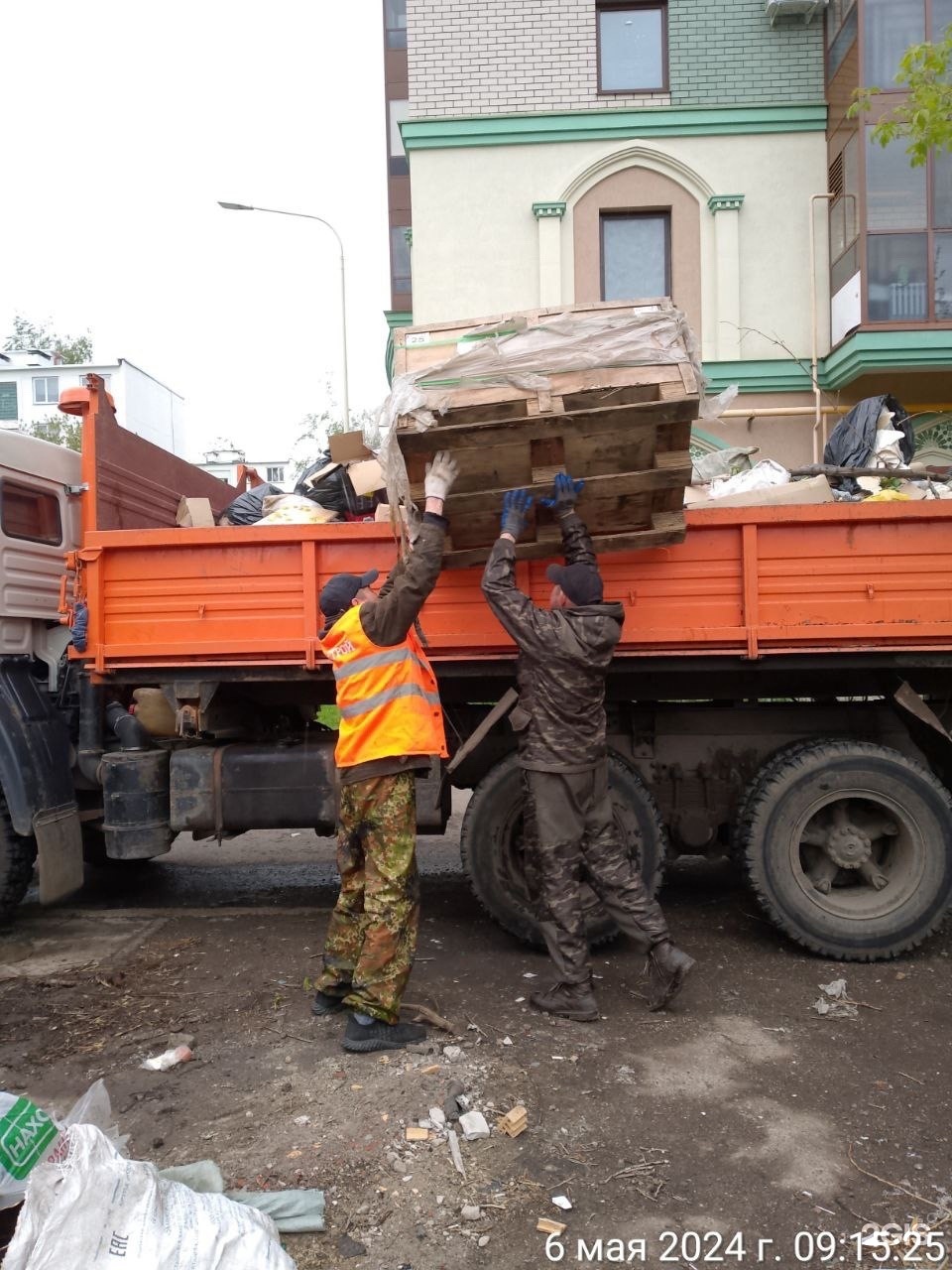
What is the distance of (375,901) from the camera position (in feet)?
12.2

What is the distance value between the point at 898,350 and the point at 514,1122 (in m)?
10.4

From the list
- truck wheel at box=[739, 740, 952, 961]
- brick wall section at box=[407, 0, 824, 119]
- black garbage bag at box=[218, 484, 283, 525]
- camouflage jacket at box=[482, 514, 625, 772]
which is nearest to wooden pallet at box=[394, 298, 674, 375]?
camouflage jacket at box=[482, 514, 625, 772]

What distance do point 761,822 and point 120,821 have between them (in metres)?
3.21

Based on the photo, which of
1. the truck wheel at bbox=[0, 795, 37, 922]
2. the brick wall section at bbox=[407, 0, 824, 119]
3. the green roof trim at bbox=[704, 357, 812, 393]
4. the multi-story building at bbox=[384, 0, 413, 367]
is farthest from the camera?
the multi-story building at bbox=[384, 0, 413, 367]

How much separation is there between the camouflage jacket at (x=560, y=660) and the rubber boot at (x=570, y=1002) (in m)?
0.92

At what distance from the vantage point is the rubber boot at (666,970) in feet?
13.0

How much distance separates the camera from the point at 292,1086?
11.2ft

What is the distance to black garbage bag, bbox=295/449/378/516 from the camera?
16.6ft

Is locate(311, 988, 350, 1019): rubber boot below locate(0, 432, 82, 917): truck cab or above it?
below

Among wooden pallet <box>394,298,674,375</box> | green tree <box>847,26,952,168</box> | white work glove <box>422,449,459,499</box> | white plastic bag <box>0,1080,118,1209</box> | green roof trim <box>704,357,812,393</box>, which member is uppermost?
green tree <box>847,26,952,168</box>

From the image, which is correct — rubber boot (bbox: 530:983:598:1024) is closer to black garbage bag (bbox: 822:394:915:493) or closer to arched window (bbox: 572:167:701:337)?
black garbage bag (bbox: 822:394:915:493)

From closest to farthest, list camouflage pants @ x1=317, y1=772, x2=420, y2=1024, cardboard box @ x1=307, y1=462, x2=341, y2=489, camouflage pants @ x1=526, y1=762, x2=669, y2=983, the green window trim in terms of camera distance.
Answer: camouflage pants @ x1=317, y1=772, x2=420, y2=1024 → camouflage pants @ x1=526, y1=762, x2=669, y2=983 → cardboard box @ x1=307, y1=462, x2=341, y2=489 → the green window trim

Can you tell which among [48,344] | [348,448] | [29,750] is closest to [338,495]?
[348,448]

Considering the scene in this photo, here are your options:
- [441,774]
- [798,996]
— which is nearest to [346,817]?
[441,774]
